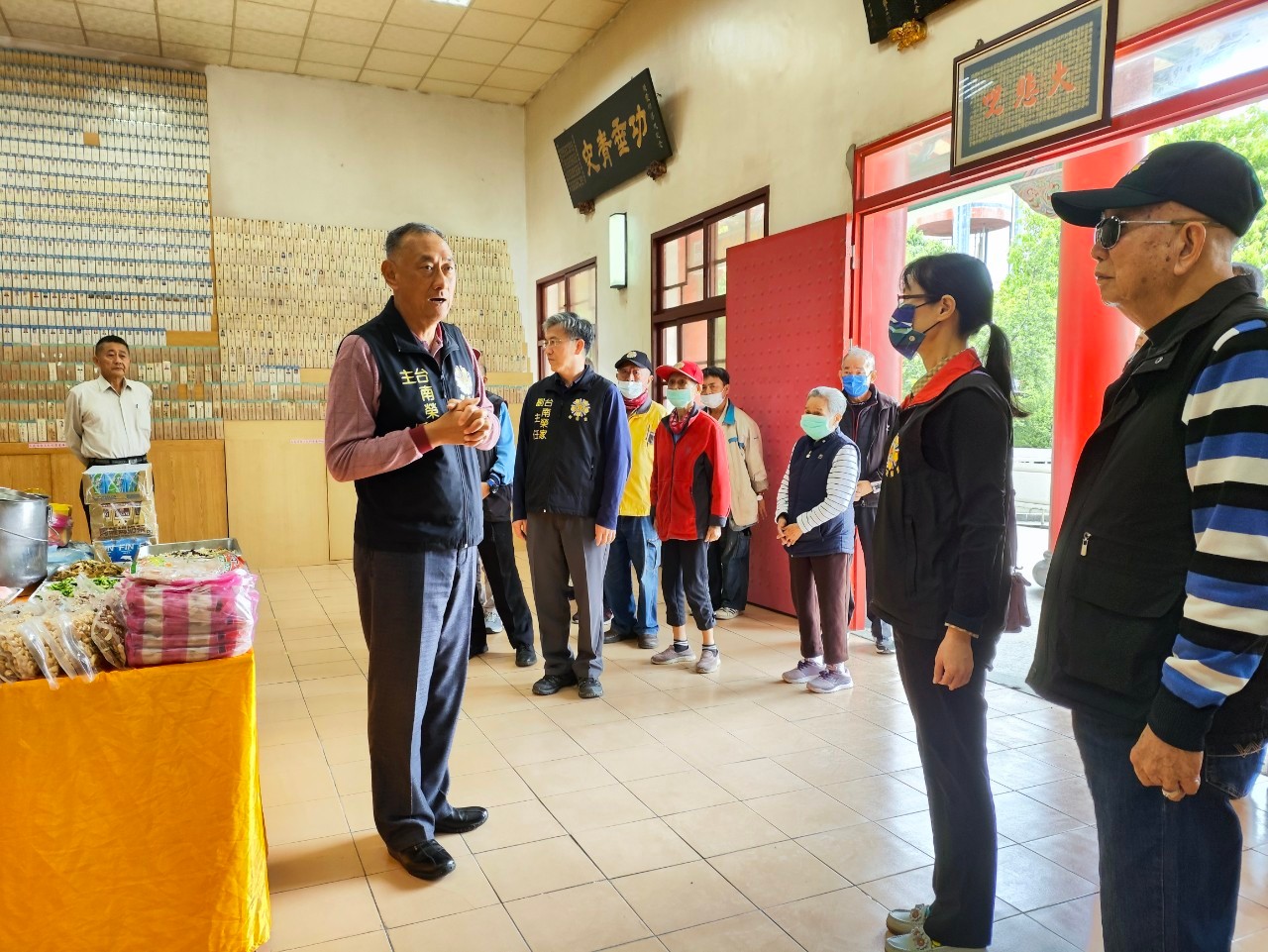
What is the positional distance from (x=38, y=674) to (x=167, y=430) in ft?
20.3

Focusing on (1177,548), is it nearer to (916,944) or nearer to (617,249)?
(916,944)

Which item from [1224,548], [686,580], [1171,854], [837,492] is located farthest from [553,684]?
[1224,548]

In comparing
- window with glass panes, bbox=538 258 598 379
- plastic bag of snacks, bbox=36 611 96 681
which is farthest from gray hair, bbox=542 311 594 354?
window with glass panes, bbox=538 258 598 379

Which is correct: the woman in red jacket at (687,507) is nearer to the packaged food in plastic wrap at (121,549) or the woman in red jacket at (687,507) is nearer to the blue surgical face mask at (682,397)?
the blue surgical face mask at (682,397)

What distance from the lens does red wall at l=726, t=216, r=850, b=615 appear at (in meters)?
5.09

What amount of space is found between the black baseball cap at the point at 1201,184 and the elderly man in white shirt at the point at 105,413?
20.8ft

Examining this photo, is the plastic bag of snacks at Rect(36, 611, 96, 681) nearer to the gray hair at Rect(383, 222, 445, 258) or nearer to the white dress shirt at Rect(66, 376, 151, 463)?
the gray hair at Rect(383, 222, 445, 258)

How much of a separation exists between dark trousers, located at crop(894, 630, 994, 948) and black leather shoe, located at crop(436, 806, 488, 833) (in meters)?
1.42

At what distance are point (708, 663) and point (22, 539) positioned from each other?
3.06 meters

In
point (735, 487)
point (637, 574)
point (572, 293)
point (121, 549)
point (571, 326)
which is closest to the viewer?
point (121, 549)

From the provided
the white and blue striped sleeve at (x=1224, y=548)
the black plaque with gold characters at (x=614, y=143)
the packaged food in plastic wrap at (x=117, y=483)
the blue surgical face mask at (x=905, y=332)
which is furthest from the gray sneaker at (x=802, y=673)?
the black plaque with gold characters at (x=614, y=143)

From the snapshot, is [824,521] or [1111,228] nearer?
[1111,228]

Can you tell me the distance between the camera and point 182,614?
6.19 feet

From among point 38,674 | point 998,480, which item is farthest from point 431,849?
point 998,480
